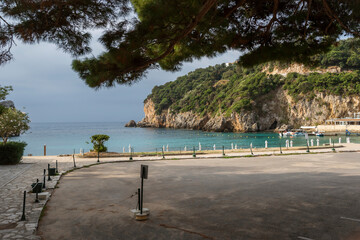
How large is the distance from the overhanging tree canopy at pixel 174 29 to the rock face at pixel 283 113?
8468cm

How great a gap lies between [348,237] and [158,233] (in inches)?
150

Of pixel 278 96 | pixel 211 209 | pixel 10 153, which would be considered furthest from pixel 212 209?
pixel 278 96

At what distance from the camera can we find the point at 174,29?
22.3 feet

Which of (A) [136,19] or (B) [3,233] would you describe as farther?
(A) [136,19]

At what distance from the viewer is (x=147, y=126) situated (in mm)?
148500

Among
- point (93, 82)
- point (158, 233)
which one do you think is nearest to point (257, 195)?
point (158, 233)

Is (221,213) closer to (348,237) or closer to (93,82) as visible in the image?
(348,237)

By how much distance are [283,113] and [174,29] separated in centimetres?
9357

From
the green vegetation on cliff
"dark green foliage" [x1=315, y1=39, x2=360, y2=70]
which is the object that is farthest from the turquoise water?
"dark green foliage" [x1=315, y1=39, x2=360, y2=70]

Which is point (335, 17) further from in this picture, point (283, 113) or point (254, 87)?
point (254, 87)

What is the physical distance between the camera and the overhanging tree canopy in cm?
→ 602

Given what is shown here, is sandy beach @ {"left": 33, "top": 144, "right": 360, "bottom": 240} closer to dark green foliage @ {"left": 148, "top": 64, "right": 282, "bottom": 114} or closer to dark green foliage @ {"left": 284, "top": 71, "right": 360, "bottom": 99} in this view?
dark green foliage @ {"left": 284, "top": 71, "right": 360, "bottom": 99}

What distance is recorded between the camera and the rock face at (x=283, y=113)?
278ft

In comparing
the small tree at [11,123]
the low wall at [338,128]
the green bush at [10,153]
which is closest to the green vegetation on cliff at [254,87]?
the low wall at [338,128]
